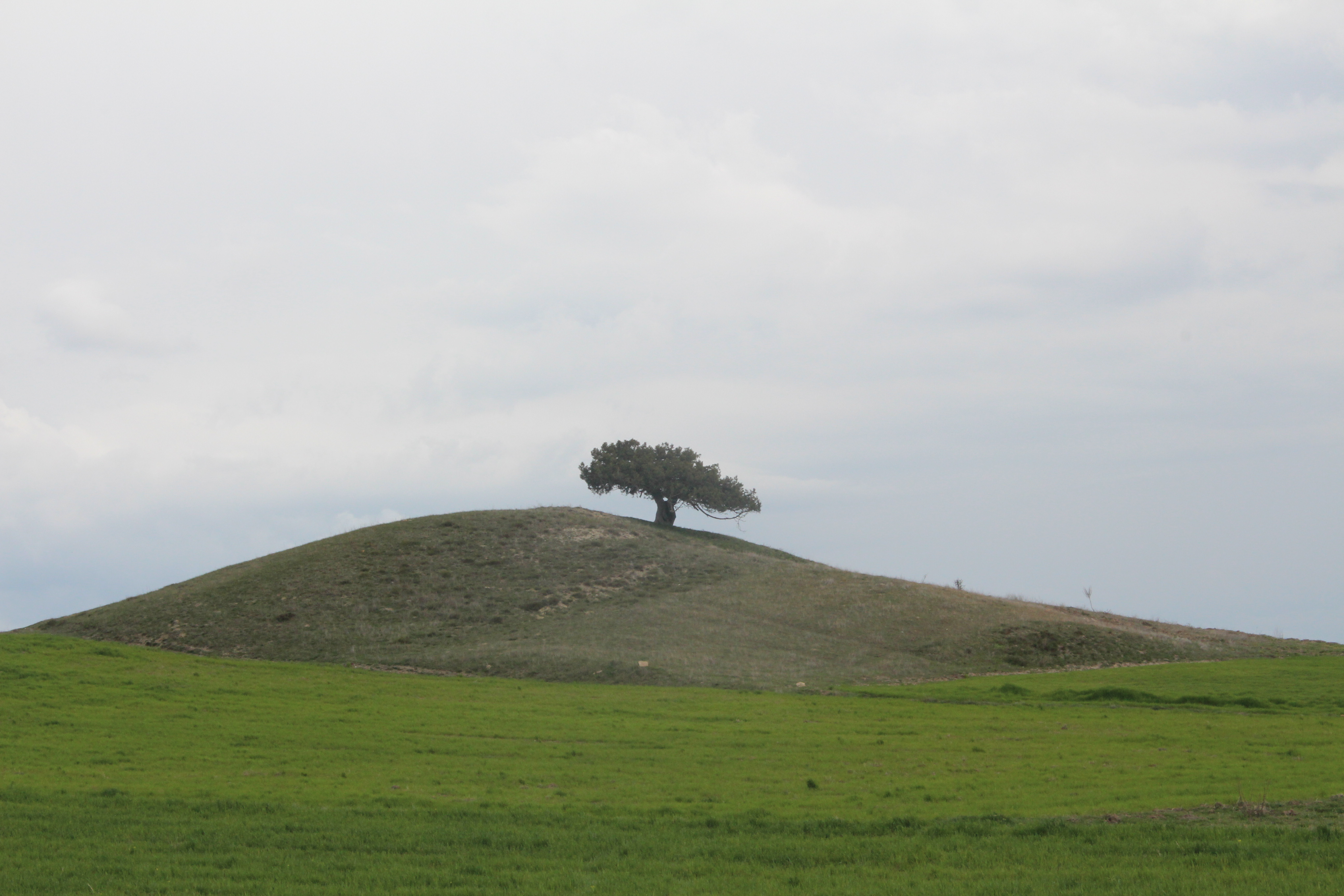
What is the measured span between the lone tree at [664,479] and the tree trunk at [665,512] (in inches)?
1.4

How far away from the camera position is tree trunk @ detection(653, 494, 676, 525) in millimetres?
88312

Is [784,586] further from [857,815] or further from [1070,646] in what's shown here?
[857,815]

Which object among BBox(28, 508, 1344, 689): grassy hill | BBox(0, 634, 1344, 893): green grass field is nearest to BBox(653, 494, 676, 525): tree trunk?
BBox(28, 508, 1344, 689): grassy hill

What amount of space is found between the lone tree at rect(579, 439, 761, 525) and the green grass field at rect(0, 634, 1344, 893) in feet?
152

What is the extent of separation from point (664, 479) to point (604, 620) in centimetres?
3365

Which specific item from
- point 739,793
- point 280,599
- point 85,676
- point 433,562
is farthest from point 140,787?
point 433,562

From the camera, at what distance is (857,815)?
19297 mm

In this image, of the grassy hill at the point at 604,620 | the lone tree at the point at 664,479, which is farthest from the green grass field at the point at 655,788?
the lone tree at the point at 664,479

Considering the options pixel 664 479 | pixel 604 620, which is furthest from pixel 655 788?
pixel 664 479

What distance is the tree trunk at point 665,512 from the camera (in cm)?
8831

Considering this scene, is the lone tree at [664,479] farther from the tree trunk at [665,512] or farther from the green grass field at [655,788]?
the green grass field at [655,788]

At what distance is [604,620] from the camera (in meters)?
55.1

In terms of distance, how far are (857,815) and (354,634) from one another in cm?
4049

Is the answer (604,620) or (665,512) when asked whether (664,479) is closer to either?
(665,512)
